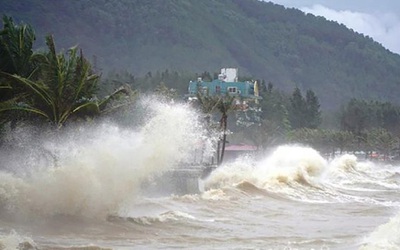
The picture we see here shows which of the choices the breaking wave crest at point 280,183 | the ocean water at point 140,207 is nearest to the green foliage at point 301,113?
the breaking wave crest at point 280,183

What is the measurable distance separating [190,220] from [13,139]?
660cm

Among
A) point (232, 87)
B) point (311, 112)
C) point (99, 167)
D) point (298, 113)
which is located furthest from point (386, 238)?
point (311, 112)

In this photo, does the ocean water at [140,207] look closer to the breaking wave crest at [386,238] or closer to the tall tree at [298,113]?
the breaking wave crest at [386,238]

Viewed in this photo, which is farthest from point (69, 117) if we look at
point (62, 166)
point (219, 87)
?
point (219, 87)

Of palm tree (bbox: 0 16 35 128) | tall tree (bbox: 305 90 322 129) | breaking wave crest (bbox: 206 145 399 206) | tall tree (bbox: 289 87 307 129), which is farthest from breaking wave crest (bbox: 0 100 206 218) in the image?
tall tree (bbox: 305 90 322 129)

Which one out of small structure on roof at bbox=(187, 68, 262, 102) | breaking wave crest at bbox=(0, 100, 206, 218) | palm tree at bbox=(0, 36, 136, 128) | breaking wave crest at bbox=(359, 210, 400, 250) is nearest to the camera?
breaking wave crest at bbox=(359, 210, 400, 250)

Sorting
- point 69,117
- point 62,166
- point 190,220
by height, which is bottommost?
point 190,220

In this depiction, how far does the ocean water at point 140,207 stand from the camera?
14531 millimetres

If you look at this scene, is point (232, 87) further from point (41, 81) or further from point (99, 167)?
point (99, 167)

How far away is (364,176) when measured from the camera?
54719mm

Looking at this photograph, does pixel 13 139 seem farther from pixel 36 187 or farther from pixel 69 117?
pixel 36 187

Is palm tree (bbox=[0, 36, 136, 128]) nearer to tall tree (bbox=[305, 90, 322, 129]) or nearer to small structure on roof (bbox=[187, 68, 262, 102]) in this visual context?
small structure on roof (bbox=[187, 68, 262, 102])

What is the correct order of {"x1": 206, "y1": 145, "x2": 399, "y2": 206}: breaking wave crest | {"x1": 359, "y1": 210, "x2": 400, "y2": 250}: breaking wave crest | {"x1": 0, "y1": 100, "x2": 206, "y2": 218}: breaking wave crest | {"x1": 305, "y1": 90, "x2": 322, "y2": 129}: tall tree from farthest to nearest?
{"x1": 305, "y1": 90, "x2": 322, "y2": 129}: tall tree, {"x1": 206, "y1": 145, "x2": 399, "y2": 206}: breaking wave crest, {"x1": 0, "y1": 100, "x2": 206, "y2": 218}: breaking wave crest, {"x1": 359, "y1": 210, "x2": 400, "y2": 250}: breaking wave crest

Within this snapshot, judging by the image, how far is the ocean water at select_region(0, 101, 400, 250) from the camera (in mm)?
14531
